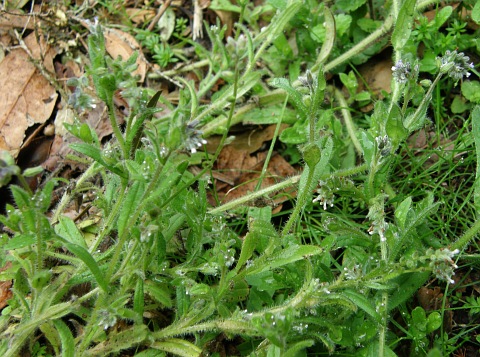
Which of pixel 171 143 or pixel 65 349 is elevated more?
pixel 171 143

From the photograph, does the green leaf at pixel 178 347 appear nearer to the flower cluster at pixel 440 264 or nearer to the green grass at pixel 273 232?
the green grass at pixel 273 232

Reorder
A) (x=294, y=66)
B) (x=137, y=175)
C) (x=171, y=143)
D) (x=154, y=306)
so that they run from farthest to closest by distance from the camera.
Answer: (x=294, y=66) < (x=154, y=306) < (x=137, y=175) < (x=171, y=143)

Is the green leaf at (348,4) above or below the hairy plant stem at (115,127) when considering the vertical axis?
below

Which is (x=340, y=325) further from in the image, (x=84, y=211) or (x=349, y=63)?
(x=349, y=63)

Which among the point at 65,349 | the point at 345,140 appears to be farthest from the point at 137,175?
the point at 345,140

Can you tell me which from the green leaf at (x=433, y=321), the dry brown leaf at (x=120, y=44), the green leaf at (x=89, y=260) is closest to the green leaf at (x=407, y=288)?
the green leaf at (x=433, y=321)

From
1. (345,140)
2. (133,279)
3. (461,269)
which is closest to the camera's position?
(133,279)

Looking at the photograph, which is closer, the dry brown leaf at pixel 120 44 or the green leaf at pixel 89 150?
the green leaf at pixel 89 150
